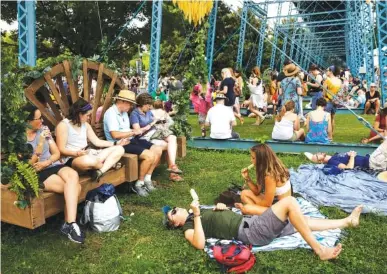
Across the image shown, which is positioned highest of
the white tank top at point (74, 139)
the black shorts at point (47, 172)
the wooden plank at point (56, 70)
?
the wooden plank at point (56, 70)

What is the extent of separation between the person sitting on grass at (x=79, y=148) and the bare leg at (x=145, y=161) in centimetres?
60

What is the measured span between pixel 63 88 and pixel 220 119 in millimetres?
3700

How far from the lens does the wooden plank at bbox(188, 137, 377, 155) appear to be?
748 centimetres

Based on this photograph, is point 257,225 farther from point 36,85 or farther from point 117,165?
point 36,85

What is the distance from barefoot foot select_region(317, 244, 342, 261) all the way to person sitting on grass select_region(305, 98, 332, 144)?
449cm

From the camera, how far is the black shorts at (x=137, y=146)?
216 inches

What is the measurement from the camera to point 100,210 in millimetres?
4223

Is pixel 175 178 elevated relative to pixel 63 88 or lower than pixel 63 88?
lower

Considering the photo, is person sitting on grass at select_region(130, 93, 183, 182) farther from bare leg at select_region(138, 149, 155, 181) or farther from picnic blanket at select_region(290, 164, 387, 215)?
picnic blanket at select_region(290, 164, 387, 215)

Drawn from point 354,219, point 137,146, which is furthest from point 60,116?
point 354,219

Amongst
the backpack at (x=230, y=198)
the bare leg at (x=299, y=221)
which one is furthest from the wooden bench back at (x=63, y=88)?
the bare leg at (x=299, y=221)

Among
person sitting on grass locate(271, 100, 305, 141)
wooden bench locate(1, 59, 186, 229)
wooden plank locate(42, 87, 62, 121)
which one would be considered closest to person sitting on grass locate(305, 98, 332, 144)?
person sitting on grass locate(271, 100, 305, 141)

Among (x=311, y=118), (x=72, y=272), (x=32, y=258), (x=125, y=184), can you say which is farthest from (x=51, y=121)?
(x=311, y=118)

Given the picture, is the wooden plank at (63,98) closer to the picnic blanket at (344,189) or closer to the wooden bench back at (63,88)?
the wooden bench back at (63,88)
